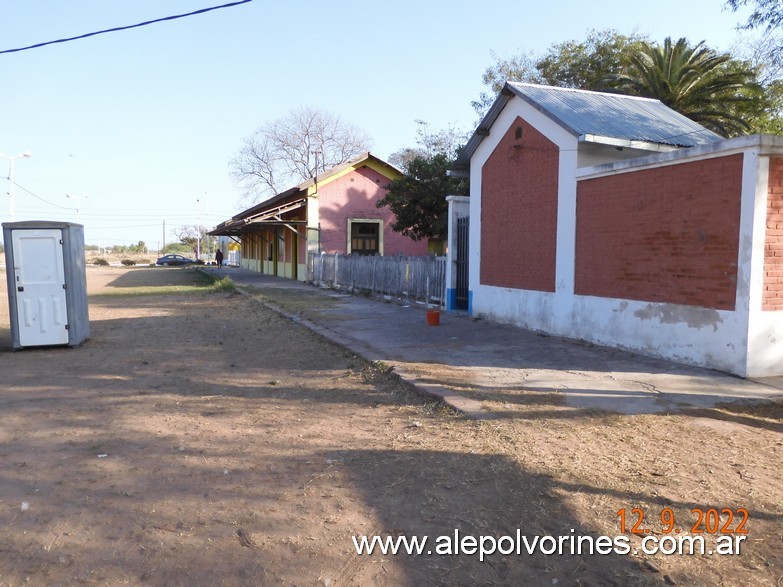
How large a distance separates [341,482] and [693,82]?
886 inches

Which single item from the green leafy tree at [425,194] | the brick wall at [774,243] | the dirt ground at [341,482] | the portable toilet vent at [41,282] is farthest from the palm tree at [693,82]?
the portable toilet vent at [41,282]

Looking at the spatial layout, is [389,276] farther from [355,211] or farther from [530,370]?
[355,211]

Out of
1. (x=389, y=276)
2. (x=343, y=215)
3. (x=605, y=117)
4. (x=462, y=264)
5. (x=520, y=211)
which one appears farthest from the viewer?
(x=343, y=215)

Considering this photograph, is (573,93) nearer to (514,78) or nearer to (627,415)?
(627,415)

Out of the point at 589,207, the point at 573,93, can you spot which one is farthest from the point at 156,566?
the point at 573,93

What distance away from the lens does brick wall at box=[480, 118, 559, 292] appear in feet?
33.3

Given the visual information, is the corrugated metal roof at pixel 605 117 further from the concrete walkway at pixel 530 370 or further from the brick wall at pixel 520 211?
the concrete walkway at pixel 530 370

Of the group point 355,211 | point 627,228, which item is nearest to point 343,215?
point 355,211

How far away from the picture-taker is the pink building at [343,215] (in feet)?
89.2

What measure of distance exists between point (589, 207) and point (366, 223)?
66.0 ft

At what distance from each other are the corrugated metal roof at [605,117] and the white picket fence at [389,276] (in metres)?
3.89

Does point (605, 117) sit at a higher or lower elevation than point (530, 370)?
higher

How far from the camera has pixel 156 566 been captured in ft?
9.59

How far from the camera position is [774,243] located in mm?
6559
